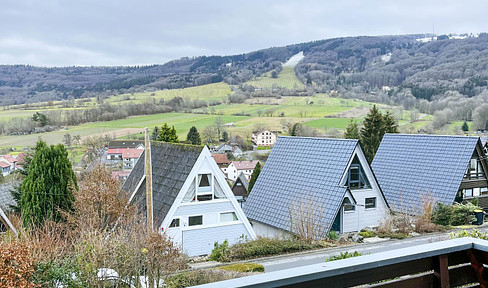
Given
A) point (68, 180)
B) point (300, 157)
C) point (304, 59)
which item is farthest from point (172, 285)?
point (304, 59)

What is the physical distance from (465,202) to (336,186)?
288 inches

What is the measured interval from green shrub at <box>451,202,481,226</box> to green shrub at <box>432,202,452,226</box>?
198 millimetres

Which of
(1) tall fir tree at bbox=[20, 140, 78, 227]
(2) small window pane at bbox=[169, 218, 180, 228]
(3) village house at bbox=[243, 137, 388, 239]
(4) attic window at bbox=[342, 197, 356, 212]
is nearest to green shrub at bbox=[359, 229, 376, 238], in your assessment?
(3) village house at bbox=[243, 137, 388, 239]

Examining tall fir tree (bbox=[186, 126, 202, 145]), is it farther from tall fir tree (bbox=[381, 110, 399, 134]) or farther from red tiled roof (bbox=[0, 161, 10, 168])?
tall fir tree (bbox=[381, 110, 399, 134])

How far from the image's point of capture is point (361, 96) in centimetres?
8769

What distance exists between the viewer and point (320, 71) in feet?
363

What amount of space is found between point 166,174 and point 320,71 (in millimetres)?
99294

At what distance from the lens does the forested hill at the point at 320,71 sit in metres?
76.8

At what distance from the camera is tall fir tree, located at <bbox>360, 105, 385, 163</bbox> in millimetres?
34094

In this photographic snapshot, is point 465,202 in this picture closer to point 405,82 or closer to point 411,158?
point 411,158

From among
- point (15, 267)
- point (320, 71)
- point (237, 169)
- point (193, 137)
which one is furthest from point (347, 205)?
point (320, 71)

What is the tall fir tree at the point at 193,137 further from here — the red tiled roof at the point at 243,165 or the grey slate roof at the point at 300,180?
the grey slate roof at the point at 300,180

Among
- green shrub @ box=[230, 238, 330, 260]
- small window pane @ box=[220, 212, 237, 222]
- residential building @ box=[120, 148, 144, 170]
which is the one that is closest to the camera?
green shrub @ box=[230, 238, 330, 260]

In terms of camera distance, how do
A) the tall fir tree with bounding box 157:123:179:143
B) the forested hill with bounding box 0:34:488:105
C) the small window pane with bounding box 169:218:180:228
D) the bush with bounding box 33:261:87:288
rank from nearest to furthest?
the bush with bounding box 33:261:87:288
the small window pane with bounding box 169:218:180:228
the tall fir tree with bounding box 157:123:179:143
the forested hill with bounding box 0:34:488:105
